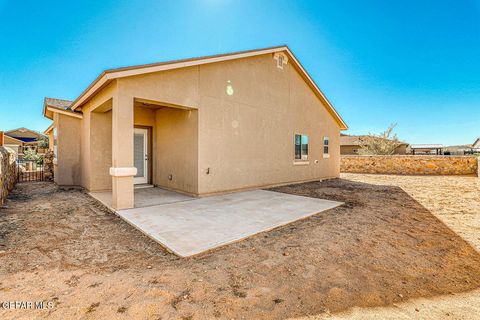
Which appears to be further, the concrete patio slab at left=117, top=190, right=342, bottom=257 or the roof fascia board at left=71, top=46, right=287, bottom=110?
the roof fascia board at left=71, top=46, right=287, bottom=110

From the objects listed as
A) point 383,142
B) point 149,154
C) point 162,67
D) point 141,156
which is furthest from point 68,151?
point 383,142

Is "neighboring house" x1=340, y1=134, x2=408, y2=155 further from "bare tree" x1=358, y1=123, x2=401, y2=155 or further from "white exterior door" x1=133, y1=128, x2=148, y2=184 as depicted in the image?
A: "white exterior door" x1=133, y1=128, x2=148, y2=184

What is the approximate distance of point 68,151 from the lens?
30.9 feet

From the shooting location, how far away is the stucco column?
546cm

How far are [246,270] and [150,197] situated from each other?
5263 millimetres

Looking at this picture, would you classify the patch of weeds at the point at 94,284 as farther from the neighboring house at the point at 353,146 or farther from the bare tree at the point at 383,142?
the neighboring house at the point at 353,146

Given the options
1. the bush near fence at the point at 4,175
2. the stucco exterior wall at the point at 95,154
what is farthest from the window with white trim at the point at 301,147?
the bush near fence at the point at 4,175

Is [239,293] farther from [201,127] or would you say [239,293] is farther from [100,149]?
[100,149]

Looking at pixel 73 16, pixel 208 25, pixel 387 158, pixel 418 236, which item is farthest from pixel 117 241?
pixel 387 158

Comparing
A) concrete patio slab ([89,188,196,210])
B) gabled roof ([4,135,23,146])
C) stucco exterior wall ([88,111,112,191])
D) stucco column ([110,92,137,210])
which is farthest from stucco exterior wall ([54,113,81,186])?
gabled roof ([4,135,23,146])

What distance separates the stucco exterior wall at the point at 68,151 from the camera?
9227 mm

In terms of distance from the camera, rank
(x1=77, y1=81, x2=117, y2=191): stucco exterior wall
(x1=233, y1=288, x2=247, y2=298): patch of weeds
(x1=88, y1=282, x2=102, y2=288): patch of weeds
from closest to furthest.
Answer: (x1=233, y1=288, x2=247, y2=298): patch of weeds, (x1=88, y1=282, x2=102, y2=288): patch of weeds, (x1=77, y1=81, x2=117, y2=191): stucco exterior wall

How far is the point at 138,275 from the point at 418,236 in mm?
4972

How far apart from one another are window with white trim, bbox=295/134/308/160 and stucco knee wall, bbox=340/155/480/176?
10128 mm
